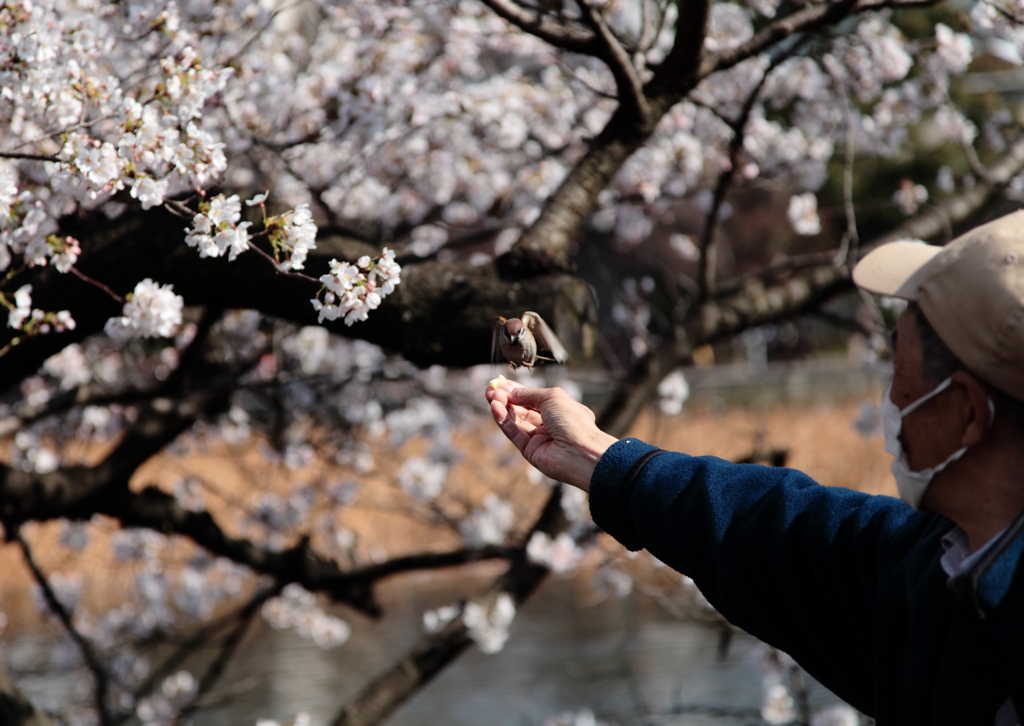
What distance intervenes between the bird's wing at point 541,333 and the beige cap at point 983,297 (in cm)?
66

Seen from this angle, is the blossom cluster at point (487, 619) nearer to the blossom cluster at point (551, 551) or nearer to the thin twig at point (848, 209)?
the blossom cluster at point (551, 551)

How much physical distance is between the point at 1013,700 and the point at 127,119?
192 centimetres

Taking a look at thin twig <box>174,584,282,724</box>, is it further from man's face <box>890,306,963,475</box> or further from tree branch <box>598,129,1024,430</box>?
man's face <box>890,306,963,475</box>

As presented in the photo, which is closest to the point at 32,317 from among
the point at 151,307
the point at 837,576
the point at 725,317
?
the point at 151,307

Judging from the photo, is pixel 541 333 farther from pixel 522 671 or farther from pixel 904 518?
pixel 522 671

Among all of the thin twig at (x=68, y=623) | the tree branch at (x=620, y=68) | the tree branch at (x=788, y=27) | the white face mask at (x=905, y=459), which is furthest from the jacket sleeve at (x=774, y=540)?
the thin twig at (x=68, y=623)

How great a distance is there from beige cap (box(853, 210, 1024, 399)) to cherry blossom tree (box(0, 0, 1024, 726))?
3.46 ft

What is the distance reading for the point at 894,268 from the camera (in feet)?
4.23

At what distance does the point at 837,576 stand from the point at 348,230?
141 centimetres

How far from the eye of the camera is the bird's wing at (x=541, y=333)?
68.0 inches

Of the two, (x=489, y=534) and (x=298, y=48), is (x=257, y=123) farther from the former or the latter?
(x=489, y=534)

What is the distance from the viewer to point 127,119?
1.96 meters

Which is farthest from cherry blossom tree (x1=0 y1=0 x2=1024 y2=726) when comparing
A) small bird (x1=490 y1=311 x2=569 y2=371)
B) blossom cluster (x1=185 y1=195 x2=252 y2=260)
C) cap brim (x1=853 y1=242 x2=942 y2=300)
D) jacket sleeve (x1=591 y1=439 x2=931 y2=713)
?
cap brim (x1=853 y1=242 x2=942 y2=300)

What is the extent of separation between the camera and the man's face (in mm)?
1217
